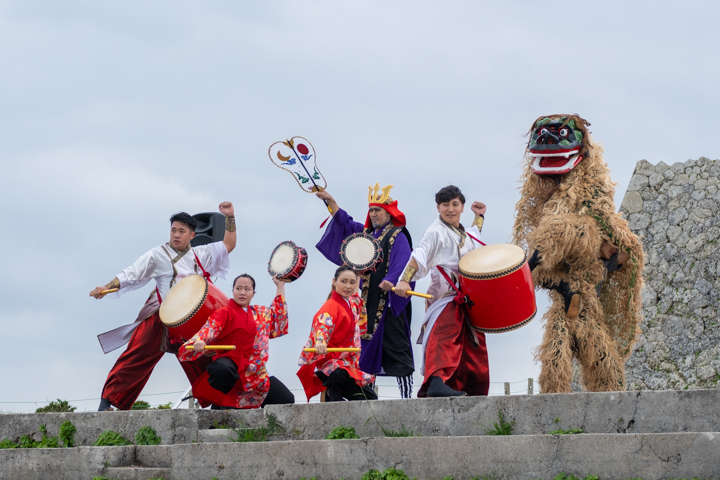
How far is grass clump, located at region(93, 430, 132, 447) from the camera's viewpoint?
19.8 feet

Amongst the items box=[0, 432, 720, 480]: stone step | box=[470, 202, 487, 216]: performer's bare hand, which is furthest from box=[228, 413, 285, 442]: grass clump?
box=[470, 202, 487, 216]: performer's bare hand

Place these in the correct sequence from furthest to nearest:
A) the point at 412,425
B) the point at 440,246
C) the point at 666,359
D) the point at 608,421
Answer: the point at 666,359 → the point at 440,246 → the point at 412,425 → the point at 608,421

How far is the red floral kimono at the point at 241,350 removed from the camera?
6152mm

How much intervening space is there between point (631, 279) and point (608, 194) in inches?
29.7

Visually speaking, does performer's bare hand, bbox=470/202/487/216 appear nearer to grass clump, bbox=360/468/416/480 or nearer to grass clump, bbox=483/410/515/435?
grass clump, bbox=483/410/515/435

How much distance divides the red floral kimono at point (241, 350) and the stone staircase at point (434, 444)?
356 millimetres

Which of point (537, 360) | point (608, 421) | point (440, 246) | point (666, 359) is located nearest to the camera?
point (608, 421)

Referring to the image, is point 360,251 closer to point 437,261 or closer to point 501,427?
point 437,261

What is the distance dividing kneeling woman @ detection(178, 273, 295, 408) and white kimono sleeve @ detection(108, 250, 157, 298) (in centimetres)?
104

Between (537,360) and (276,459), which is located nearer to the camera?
(276,459)

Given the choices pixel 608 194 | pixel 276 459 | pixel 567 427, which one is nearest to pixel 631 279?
pixel 608 194

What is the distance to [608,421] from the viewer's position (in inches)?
185

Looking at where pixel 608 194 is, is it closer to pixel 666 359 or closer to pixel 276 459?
pixel 276 459

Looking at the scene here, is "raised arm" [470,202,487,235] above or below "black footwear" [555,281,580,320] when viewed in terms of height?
above
